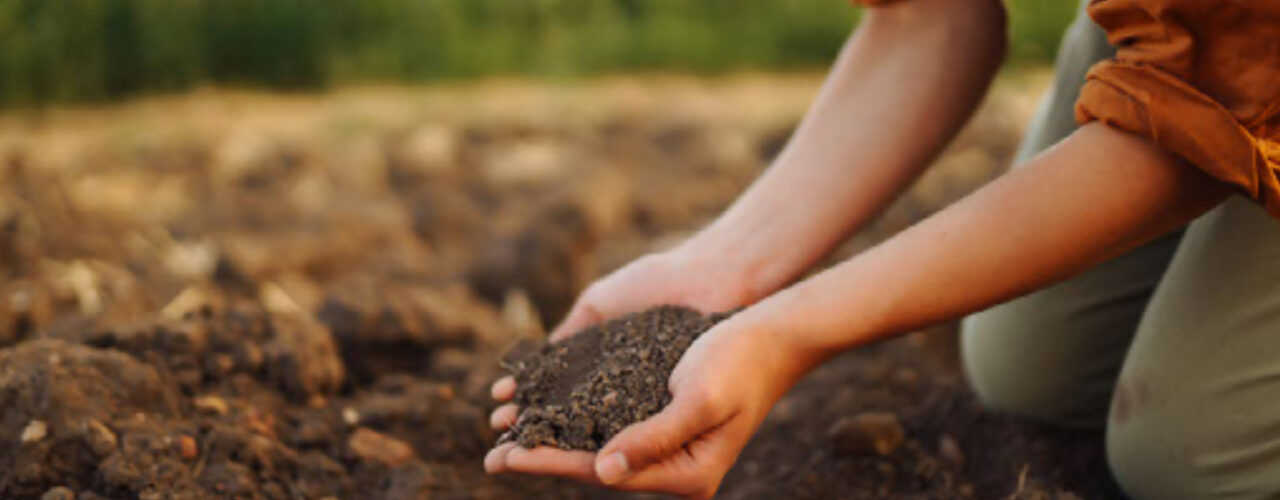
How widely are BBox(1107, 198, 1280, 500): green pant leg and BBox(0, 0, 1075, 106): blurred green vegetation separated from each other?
9.22ft

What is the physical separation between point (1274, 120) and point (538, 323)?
164 centimetres

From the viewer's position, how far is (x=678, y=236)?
2.89 m

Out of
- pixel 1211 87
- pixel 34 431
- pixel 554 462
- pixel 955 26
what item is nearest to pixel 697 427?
pixel 554 462

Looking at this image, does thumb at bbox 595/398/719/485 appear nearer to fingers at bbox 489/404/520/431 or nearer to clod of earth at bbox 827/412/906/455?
fingers at bbox 489/404/520/431

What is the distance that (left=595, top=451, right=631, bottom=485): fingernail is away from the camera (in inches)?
50.8

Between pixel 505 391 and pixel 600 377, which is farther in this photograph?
pixel 505 391

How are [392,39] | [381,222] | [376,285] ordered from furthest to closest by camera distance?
[392,39], [381,222], [376,285]

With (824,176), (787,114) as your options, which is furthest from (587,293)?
(787,114)

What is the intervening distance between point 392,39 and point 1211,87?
12.2 feet

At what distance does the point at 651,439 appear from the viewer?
129 centimetres

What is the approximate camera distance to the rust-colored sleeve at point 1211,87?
1239 millimetres

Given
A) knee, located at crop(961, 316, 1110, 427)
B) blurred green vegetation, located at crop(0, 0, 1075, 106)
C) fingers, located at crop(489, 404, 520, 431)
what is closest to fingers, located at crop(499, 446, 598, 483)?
fingers, located at crop(489, 404, 520, 431)

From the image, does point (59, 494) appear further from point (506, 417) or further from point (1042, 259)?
point (1042, 259)

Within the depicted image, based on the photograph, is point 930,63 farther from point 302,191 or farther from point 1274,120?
point 302,191
